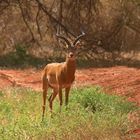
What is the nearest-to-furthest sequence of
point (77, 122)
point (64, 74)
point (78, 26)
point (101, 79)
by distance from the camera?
point (77, 122) → point (64, 74) → point (101, 79) → point (78, 26)

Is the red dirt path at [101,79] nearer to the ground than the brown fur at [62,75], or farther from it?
nearer to the ground

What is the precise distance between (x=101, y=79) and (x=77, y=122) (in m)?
10.1

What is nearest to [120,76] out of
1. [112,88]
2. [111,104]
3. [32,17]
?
[112,88]

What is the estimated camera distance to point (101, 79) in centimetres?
1980

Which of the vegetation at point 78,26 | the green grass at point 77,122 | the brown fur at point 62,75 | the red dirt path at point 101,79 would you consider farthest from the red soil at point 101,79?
the vegetation at point 78,26

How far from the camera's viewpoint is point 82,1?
26953 mm

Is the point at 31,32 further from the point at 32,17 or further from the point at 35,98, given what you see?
the point at 35,98

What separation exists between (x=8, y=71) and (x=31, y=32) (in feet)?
16.9

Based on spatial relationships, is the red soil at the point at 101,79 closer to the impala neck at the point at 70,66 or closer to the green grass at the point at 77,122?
the green grass at the point at 77,122

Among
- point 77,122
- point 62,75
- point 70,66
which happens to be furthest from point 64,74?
point 77,122

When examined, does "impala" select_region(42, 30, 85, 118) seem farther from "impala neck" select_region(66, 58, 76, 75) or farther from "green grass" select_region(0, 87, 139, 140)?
"green grass" select_region(0, 87, 139, 140)

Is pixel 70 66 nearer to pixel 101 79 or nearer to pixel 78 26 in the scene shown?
pixel 101 79

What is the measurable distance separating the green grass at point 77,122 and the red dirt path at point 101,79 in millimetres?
1574

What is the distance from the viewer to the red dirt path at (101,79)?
1616cm
